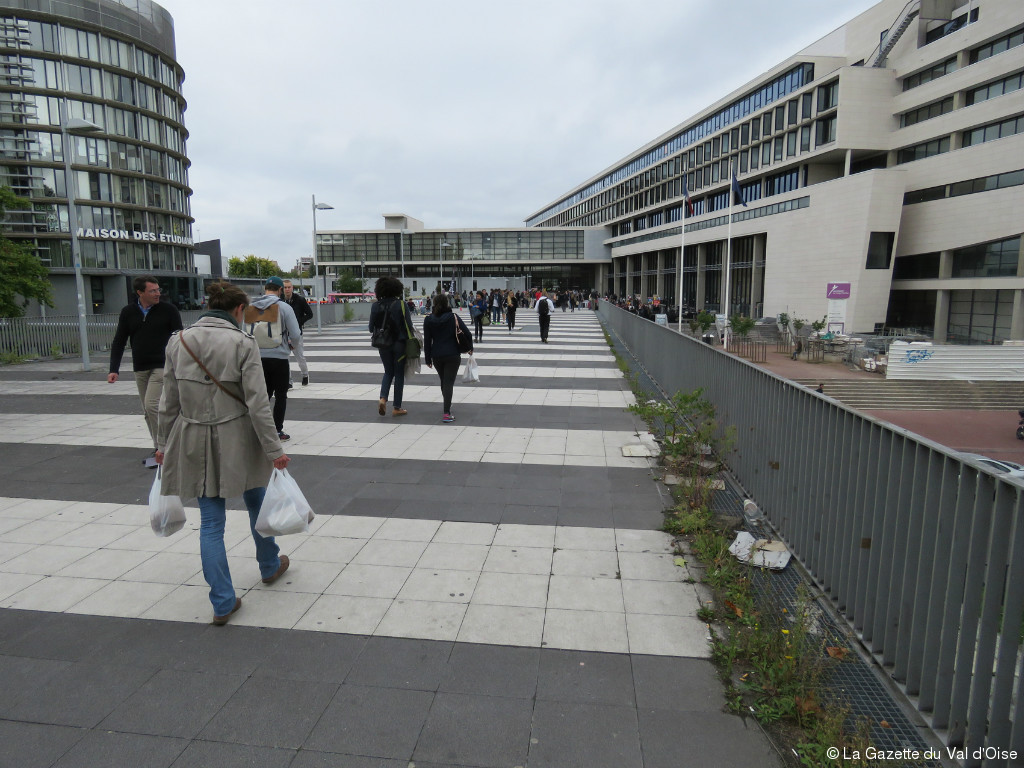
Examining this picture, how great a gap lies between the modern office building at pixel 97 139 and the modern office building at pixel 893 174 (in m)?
42.3

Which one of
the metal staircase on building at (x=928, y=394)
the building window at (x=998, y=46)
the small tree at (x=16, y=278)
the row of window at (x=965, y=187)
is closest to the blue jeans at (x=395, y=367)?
the small tree at (x=16, y=278)

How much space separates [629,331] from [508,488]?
1390 cm

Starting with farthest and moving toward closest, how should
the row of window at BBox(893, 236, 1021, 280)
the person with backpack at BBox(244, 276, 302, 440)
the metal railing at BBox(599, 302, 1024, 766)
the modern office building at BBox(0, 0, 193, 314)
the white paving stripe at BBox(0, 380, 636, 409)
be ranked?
1. the modern office building at BBox(0, 0, 193, 314)
2. the row of window at BBox(893, 236, 1021, 280)
3. the white paving stripe at BBox(0, 380, 636, 409)
4. the person with backpack at BBox(244, 276, 302, 440)
5. the metal railing at BBox(599, 302, 1024, 766)

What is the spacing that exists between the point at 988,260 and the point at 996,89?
30.2ft

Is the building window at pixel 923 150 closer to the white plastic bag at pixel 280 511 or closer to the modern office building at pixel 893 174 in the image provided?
the modern office building at pixel 893 174

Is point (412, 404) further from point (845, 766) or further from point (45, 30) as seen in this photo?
point (45, 30)

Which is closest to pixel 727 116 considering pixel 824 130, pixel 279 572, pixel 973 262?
pixel 824 130

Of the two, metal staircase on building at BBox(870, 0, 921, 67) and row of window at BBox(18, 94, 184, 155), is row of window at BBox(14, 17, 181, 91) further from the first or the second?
metal staircase on building at BBox(870, 0, 921, 67)

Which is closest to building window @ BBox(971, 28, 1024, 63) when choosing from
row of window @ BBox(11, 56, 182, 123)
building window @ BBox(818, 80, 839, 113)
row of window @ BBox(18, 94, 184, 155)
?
building window @ BBox(818, 80, 839, 113)

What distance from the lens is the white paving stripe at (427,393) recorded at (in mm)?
10336

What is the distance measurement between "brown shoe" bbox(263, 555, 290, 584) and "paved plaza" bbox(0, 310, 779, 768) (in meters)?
0.07

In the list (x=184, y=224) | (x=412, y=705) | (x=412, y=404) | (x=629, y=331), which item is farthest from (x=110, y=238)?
(x=412, y=705)

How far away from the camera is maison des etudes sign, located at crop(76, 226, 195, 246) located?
47.4 metres

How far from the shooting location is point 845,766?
2.39 m
